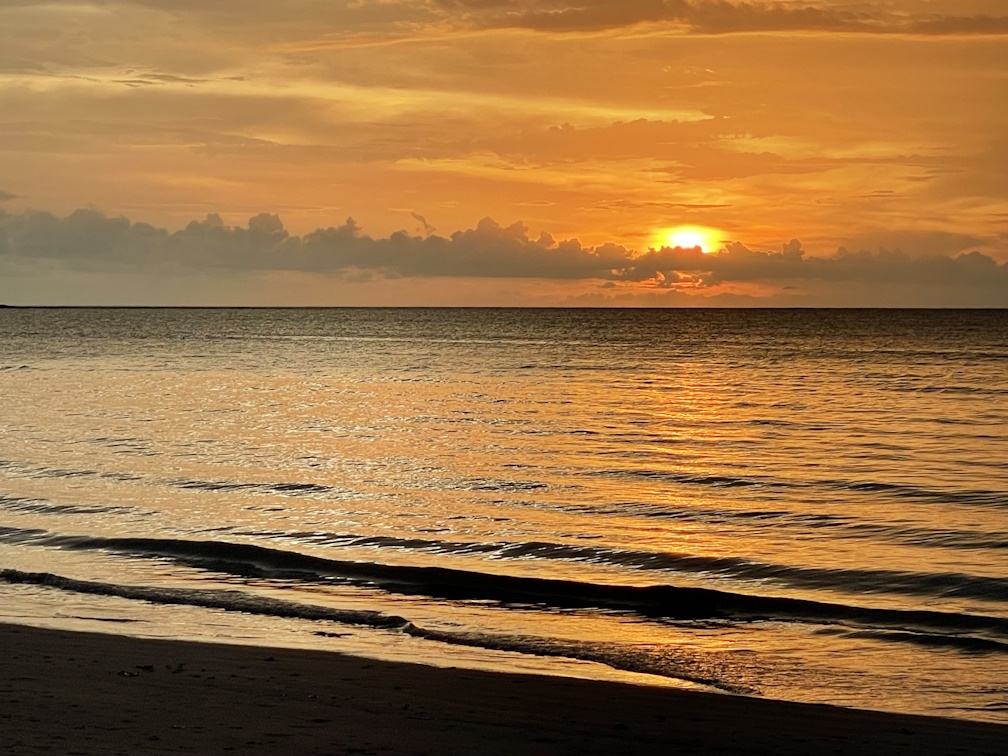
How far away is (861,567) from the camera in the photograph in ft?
58.9

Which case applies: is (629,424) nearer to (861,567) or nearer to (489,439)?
(489,439)

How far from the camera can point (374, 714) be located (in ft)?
32.2

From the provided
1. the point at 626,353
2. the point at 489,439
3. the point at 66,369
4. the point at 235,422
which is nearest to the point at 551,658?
the point at 489,439

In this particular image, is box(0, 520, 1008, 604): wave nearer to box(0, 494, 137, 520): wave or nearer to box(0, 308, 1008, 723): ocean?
box(0, 308, 1008, 723): ocean

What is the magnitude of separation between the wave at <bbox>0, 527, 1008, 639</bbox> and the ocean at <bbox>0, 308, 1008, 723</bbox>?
2.0 inches

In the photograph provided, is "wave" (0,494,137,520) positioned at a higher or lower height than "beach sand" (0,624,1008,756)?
lower

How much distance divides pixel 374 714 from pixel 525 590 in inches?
271

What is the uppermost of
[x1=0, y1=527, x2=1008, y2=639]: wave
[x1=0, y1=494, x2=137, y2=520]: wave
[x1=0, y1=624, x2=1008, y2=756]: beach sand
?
Answer: [x1=0, y1=624, x2=1008, y2=756]: beach sand

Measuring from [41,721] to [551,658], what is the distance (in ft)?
18.9

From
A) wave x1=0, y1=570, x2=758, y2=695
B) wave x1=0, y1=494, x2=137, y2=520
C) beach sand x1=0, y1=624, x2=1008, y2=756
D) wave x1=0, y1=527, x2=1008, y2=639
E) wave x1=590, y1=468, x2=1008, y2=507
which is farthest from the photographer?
wave x1=590, y1=468, x2=1008, y2=507

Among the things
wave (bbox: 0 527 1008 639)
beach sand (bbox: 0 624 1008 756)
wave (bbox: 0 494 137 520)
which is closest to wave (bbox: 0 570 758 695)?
beach sand (bbox: 0 624 1008 756)

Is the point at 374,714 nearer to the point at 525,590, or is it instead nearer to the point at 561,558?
the point at 525,590

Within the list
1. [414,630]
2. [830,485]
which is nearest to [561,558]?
[414,630]

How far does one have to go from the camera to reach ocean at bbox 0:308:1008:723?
13.4 meters
